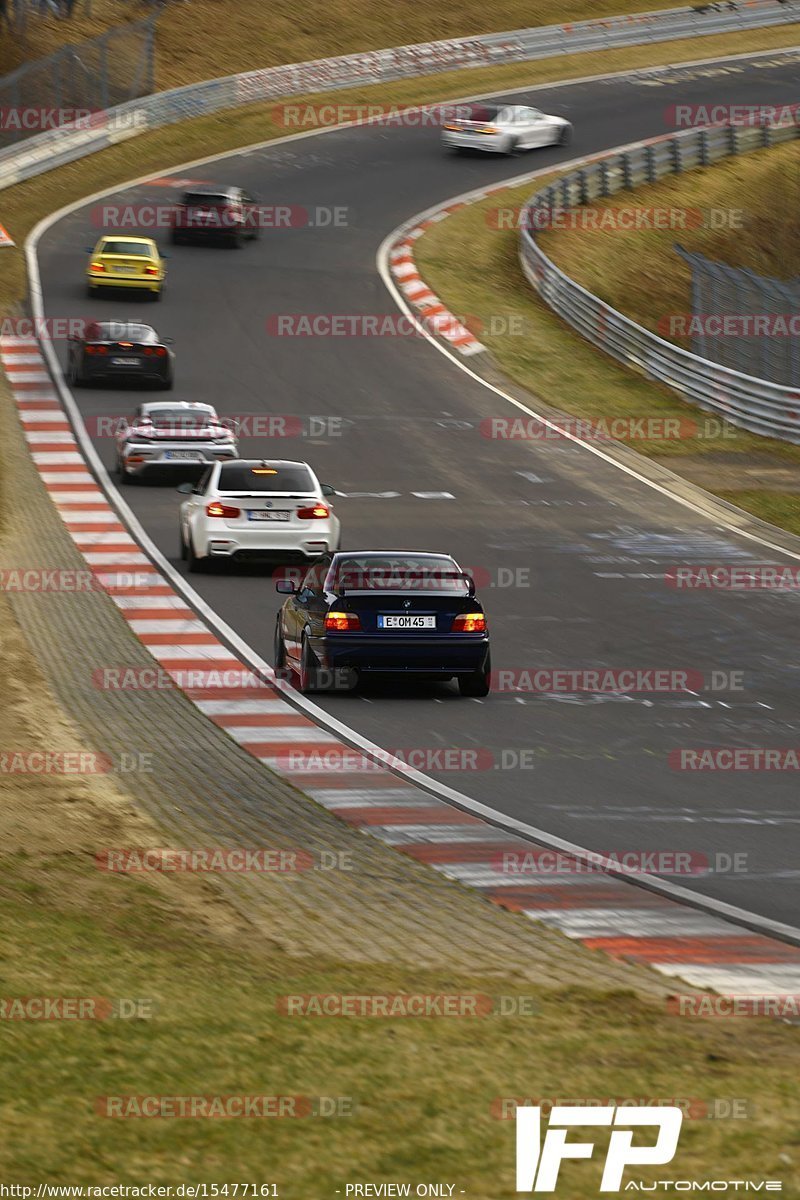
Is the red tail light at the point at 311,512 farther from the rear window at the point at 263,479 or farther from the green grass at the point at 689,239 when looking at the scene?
the green grass at the point at 689,239

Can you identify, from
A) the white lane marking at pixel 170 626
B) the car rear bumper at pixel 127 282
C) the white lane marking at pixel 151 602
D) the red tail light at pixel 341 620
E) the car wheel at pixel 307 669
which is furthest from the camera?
the car rear bumper at pixel 127 282

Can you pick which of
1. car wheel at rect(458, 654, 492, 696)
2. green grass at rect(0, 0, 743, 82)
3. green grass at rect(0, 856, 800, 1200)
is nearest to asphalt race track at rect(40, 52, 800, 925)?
car wheel at rect(458, 654, 492, 696)

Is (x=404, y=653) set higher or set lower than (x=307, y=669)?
higher

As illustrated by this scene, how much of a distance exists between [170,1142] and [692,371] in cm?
3369

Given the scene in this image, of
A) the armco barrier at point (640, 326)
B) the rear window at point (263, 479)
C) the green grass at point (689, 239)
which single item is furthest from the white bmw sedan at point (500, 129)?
the rear window at point (263, 479)

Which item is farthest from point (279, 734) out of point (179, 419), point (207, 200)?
point (207, 200)

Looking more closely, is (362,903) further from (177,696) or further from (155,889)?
(177,696)

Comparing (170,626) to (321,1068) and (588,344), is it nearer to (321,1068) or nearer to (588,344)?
(321,1068)

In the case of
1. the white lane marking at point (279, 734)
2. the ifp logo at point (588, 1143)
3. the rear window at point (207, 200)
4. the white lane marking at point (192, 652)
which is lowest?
the white lane marking at point (192, 652)

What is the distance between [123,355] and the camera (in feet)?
120

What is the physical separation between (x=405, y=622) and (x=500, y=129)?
147 feet

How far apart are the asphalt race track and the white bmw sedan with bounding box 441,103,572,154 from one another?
22.7 inches

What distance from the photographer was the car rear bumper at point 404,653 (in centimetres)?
1772

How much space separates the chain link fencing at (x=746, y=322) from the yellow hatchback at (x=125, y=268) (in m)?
12.4
